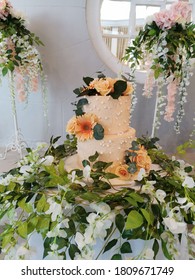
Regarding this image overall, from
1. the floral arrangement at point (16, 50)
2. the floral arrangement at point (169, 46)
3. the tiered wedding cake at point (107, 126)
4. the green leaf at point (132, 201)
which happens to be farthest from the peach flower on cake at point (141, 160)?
the floral arrangement at point (16, 50)

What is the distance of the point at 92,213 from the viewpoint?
812 mm

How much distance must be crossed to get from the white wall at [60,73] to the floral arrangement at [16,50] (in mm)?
266

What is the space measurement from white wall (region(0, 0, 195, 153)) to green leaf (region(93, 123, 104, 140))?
1.22 m

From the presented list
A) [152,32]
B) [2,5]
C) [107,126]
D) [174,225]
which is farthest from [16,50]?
[174,225]

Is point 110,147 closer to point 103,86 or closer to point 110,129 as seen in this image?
point 110,129

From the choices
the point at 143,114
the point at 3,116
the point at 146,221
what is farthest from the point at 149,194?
the point at 3,116

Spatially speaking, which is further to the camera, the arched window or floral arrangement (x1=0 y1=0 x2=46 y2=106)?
the arched window

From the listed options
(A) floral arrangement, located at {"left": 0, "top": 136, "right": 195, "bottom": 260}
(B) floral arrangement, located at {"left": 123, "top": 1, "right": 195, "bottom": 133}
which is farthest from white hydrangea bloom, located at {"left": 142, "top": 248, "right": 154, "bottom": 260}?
(B) floral arrangement, located at {"left": 123, "top": 1, "right": 195, "bottom": 133}

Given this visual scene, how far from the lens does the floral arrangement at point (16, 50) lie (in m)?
1.63

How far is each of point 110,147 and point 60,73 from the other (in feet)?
4.13

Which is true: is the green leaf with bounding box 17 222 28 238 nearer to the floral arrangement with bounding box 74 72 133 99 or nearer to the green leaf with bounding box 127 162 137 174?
the green leaf with bounding box 127 162 137 174

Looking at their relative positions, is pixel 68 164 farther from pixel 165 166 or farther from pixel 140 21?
pixel 140 21

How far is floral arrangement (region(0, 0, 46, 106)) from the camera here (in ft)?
5.34

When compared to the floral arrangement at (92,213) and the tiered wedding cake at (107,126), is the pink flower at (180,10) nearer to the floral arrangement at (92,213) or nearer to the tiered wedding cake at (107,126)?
the tiered wedding cake at (107,126)
